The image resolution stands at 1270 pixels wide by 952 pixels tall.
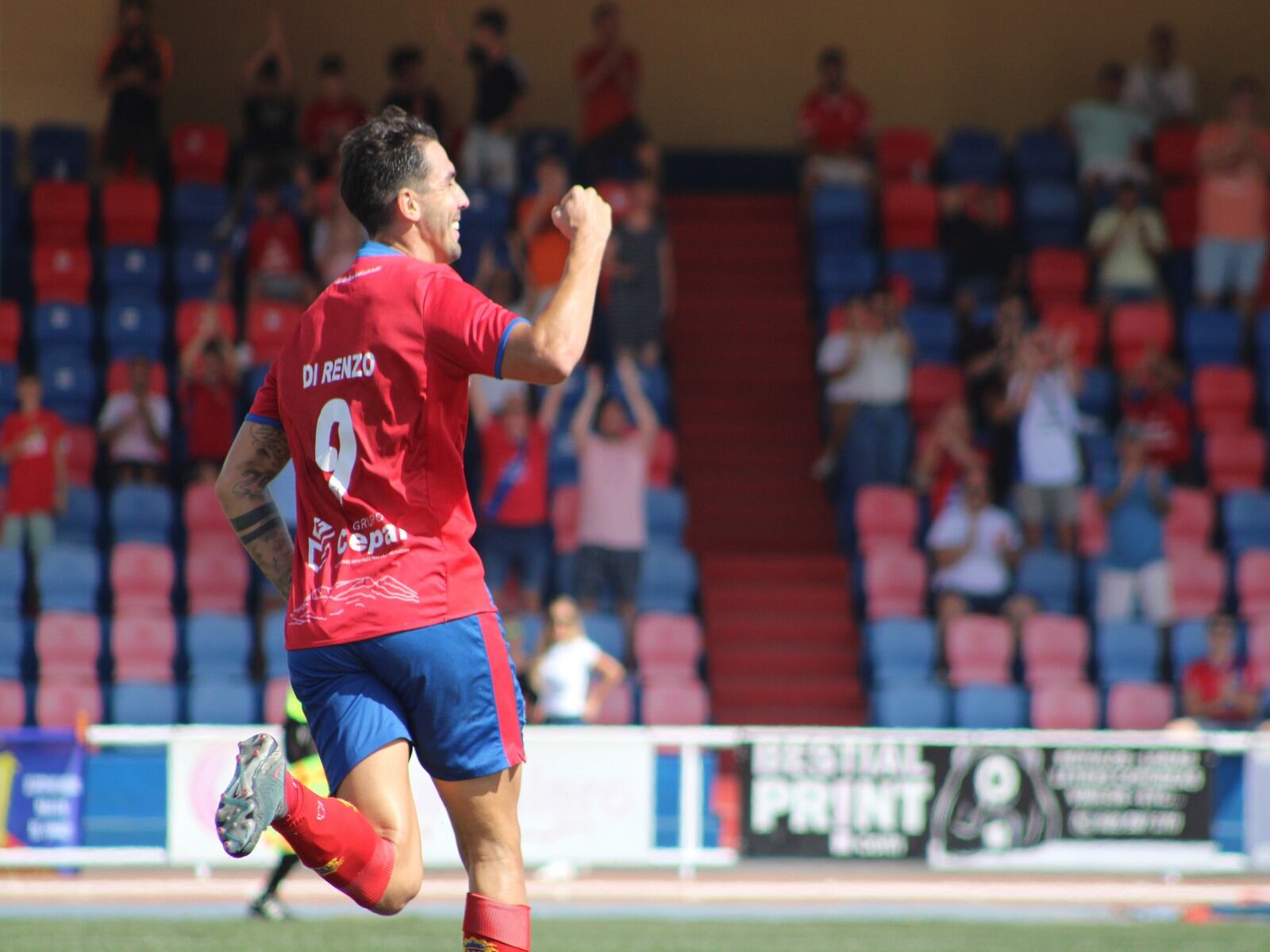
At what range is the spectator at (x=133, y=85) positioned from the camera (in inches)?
519

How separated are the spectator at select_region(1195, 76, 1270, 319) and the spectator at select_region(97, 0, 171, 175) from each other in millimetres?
8302

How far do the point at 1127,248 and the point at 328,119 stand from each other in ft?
21.5

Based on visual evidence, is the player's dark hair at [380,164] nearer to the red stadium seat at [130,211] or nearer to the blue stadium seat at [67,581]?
the blue stadium seat at [67,581]

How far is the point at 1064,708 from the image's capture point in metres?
11.2

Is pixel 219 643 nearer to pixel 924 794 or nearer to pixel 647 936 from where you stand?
pixel 647 936

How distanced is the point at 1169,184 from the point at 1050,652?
5.36m

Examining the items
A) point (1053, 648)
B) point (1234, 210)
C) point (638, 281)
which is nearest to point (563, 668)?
point (1053, 648)

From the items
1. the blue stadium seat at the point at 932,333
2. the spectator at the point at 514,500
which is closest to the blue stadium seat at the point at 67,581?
the spectator at the point at 514,500

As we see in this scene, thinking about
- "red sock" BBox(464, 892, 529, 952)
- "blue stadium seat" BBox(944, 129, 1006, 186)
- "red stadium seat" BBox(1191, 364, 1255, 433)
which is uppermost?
"blue stadium seat" BBox(944, 129, 1006, 186)

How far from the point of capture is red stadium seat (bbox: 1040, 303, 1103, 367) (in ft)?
43.8

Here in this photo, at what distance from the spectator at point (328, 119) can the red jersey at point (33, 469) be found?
3.43 m

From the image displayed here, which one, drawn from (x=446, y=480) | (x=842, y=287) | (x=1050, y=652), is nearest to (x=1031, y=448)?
(x=1050, y=652)

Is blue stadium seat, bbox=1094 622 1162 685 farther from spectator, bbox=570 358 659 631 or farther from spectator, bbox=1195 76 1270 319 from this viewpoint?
spectator, bbox=1195 76 1270 319

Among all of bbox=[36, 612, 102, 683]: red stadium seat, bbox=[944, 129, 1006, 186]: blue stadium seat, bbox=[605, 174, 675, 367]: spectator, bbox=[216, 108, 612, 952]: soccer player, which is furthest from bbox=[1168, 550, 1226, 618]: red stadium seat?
bbox=[216, 108, 612, 952]: soccer player
